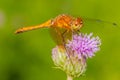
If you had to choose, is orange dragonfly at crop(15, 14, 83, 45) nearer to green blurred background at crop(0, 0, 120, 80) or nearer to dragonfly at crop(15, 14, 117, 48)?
dragonfly at crop(15, 14, 117, 48)

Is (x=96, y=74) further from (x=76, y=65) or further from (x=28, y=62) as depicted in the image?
(x=76, y=65)

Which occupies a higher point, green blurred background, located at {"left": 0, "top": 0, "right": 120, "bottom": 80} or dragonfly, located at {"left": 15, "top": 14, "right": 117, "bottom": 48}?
green blurred background, located at {"left": 0, "top": 0, "right": 120, "bottom": 80}

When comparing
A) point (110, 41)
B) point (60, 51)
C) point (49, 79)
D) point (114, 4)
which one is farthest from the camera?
point (114, 4)

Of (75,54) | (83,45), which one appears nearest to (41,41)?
(83,45)

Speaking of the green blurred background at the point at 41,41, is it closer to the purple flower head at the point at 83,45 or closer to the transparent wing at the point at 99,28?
the transparent wing at the point at 99,28

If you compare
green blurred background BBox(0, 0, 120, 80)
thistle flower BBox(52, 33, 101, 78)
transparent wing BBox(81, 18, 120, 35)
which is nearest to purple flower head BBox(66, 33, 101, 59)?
thistle flower BBox(52, 33, 101, 78)

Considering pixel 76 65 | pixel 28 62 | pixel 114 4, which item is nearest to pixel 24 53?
pixel 28 62

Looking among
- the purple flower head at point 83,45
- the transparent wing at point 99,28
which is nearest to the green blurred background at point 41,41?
the transparent wing at point 99,28

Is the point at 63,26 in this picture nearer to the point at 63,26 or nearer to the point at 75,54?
the point at 63,26
